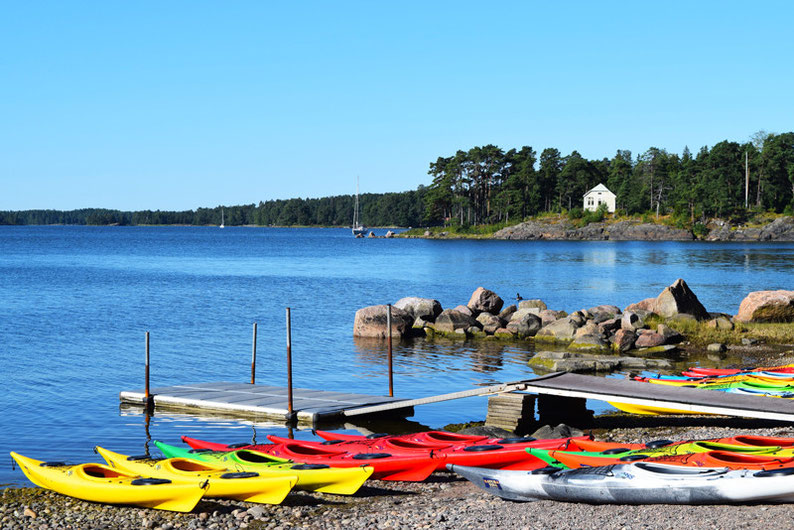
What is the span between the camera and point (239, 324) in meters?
41.4

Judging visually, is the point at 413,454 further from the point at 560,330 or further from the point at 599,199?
the point at 599,199

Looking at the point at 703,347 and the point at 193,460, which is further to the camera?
the point at 703,347

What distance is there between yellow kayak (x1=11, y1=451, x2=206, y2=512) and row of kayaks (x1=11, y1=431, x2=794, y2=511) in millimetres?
15

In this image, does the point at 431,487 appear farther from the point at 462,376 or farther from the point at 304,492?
the point at 462,376

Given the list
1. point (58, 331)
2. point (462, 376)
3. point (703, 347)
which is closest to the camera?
point (462, 376)

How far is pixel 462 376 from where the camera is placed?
26703 mm

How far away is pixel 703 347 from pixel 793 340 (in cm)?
333

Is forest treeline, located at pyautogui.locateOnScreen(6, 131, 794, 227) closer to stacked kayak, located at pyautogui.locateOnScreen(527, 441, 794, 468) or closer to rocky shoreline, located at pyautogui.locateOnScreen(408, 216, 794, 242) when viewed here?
rocky shoreline, located at pyautogui.locateOnScreen(408, 216, 794, 242)

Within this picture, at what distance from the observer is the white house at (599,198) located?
146 meters

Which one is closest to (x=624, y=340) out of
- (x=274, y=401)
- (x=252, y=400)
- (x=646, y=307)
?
(x=646, y=307)

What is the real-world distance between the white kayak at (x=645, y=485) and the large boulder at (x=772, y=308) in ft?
79.1

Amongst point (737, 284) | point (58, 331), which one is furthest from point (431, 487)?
point (737, 284)

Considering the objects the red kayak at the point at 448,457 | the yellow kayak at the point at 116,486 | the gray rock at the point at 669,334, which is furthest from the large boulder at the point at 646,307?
the yellow kayak at the point at 116,486

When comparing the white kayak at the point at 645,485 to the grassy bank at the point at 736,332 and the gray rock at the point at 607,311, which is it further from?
the gray rock at the point at 607,311
